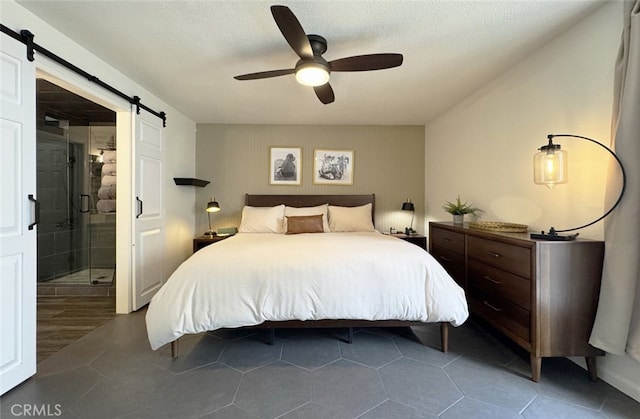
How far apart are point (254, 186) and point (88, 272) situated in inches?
105

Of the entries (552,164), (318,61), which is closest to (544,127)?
(552,164)

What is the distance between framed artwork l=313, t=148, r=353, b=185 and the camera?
4.21 m

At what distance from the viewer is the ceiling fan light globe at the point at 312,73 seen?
6.25ft

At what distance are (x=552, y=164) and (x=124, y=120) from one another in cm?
373

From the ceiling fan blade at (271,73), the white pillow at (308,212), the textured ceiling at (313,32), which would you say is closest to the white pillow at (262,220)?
the white pillow at (308,212)

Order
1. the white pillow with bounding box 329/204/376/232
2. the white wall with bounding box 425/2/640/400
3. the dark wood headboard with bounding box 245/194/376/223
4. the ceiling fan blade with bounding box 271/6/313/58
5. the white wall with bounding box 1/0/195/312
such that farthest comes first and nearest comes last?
the dark wood headboard with bounding box 245/194/376/223
the white pillow with bounding box 329/204/376/232
the white wall with bounding box 1/0/195/312
the white wall with bounding box 425/2/640/400
the ceiling fan blade with bounding box 271/6/313/58

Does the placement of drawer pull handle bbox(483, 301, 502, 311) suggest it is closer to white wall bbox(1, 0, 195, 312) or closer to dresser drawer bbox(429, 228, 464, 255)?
dresser drawer bbox(429, 228, 464, 255)

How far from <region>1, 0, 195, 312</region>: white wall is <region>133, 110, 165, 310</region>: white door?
0.33ft

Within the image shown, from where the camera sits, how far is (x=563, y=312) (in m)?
1.61

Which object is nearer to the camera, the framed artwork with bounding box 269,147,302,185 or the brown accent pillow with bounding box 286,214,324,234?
the brown accent pillow with bounding box 286,214,324,234

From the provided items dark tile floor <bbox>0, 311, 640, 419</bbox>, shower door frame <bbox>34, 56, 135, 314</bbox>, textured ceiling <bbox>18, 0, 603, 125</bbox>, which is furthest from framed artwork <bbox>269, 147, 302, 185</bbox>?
dark tile floor <bbox>0, 311, 640, 419</bbox>

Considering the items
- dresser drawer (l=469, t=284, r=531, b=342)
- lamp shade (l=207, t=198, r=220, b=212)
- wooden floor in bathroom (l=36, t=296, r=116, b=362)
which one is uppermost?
lamp shade (l=207, t=198, r=220, b=212)

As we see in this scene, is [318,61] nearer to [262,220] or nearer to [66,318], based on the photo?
[262,220]

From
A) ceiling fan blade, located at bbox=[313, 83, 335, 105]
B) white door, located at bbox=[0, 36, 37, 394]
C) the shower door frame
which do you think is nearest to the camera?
white door, located at bbox=[0, 36, 37, 394]
